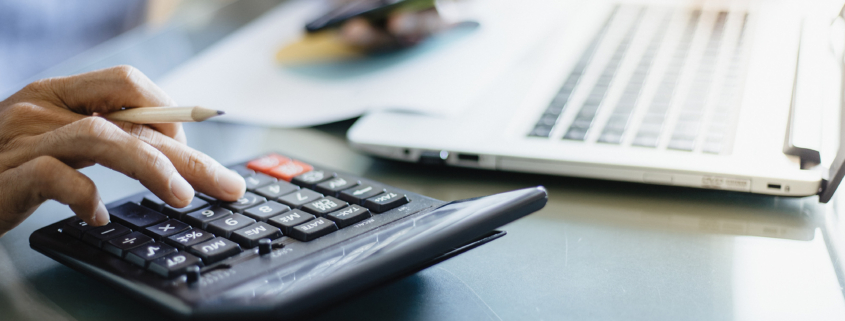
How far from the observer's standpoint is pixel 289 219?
1.19 feet

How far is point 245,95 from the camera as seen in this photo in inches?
28.0

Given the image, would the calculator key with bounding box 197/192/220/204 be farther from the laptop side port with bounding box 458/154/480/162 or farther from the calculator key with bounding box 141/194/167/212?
the laptop side port with bounding box 458/154/480/162

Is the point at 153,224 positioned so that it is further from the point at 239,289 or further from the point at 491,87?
the point at 491,87

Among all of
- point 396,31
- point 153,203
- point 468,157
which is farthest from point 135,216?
point 396,31

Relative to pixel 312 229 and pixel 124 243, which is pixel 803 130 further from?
pixel 124 243

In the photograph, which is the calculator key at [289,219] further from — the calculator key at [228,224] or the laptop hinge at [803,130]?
the laptop hinge at [803,130]

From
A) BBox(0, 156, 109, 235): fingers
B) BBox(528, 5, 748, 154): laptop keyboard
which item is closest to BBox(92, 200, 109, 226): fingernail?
BBox(0, 156, 109, 235): fingers

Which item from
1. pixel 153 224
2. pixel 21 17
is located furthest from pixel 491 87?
pixel 21 17

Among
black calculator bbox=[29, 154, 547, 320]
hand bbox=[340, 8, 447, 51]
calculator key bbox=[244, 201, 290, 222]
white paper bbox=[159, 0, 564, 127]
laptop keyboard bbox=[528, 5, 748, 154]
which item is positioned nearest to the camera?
black calculator bbox=[29, 154, 547, 320]

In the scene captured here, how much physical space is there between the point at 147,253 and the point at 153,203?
0.27 feet

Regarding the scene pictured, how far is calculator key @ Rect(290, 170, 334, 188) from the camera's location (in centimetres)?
43

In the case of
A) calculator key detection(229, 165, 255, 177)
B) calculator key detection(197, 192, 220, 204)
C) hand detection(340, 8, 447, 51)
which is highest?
calculator key detection(197, 192, 220, 204)

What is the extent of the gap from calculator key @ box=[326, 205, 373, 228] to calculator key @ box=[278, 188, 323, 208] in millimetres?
31

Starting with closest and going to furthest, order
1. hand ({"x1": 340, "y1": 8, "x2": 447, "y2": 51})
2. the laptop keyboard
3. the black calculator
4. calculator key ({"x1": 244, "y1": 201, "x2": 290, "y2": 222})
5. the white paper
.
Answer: the black calculator → calculator key ({"x1": 244, "y1": 201, "x2": 290, "y2": 222}) → the laptop keyboard → the white paper → hand ({"x1": 340, "y1": 8, "x2": 447, "y2": 51})
